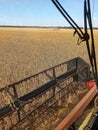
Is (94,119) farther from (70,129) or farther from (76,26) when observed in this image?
(76,26)

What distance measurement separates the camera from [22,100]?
5.52 m

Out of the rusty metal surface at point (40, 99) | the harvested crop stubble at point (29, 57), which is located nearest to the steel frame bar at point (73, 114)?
the rusty metal surface at point (40, 99)

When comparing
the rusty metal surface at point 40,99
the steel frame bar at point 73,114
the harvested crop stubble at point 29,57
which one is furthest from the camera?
the harvested crop stubble at point 29,57

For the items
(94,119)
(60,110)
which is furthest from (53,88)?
(94,119)

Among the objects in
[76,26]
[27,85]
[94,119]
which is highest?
[76,26]

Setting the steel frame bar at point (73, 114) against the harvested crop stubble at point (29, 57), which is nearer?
the steel frame bar at point (73, 114)

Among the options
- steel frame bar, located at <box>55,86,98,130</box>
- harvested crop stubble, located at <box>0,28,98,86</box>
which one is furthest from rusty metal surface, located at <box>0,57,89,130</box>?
harvested crop stubble, located at <box>0,28,98,86</box>

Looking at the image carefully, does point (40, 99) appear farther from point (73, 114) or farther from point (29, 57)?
point (29, 57)

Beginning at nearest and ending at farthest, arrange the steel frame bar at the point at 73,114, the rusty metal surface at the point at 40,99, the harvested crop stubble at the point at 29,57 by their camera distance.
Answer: the steel frame bar at the point at 73,114 < the rusty metal surface at the point at 40,99 < the harvested crop stubble at the point at 29,57

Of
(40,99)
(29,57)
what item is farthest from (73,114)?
(29,57)

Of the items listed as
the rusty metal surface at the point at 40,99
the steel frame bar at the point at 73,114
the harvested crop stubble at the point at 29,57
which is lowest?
the harvested crop stubble at the point at 29,57

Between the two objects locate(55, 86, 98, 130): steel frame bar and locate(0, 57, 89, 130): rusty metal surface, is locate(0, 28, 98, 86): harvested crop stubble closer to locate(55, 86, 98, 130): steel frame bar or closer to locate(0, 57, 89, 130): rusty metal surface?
locate(0, 57, 89, 130): rusty metal surface

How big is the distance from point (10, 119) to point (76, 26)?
321 cm

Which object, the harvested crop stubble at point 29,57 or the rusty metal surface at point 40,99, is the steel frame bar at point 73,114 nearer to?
the rusty metal surface at point 40,99
